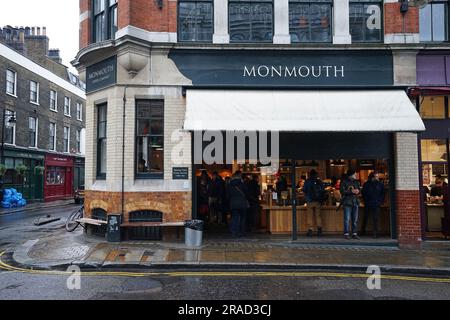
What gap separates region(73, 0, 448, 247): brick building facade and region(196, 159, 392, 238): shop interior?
93cm

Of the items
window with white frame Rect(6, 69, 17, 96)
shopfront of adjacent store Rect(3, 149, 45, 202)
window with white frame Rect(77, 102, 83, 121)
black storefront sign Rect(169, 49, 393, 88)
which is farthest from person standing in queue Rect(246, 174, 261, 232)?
window with white frame Rect(77, 102, 83, 121)

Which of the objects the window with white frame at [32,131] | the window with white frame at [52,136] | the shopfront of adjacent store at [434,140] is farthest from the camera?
the window with white frame at [52,136]

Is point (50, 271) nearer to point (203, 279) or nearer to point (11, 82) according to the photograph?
point (203, 279)

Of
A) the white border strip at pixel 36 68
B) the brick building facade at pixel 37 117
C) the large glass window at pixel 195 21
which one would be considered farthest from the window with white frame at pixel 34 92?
the large glass window at pixel 195 21

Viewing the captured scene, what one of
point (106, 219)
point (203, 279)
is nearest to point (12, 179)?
point (106, 219)

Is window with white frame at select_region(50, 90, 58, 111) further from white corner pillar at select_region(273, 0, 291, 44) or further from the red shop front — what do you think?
white corner pillar at select_region(273, 0, 291, 44)

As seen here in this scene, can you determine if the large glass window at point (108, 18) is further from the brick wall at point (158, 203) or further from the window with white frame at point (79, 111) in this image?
the window with white frame at point (79, 111)

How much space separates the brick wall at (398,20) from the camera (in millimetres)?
11469

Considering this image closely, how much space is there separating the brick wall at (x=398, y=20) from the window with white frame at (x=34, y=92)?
25.3 metres

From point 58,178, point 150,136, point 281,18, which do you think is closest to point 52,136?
point 58,178

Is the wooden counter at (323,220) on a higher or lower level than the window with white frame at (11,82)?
lower

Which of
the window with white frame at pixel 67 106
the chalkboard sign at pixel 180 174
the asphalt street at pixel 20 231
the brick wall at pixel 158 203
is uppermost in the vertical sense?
the window with white frame at pixel 67 106

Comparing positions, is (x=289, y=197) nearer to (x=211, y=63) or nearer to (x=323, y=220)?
(x=323, y=220)

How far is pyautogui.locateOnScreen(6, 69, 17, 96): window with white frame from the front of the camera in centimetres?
2597
